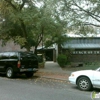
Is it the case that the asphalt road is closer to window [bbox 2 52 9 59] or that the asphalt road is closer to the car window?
the car window

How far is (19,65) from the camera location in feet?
46.8

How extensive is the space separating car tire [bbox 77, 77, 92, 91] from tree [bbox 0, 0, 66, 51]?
585 centimetres

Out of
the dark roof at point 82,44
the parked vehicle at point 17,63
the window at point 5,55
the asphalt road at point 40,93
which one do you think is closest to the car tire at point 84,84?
the asphalt road at point 40,93

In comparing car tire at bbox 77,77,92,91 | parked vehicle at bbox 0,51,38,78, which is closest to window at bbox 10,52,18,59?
parked vehicle at bbox 0,51,38,78

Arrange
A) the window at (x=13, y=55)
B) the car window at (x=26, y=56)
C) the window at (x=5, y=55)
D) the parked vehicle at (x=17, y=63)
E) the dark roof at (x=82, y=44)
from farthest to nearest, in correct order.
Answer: the dark roof at (x=82, y=44) → the window at (x=5, y=55) → the window at (x=13, y=55) → the car window at (x=26, y=56) → the parked vehicle at (x=17, y=63)

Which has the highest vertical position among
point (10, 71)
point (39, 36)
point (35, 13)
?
point (35, 13)

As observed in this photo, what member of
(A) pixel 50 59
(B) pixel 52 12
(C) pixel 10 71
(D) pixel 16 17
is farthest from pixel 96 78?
(A) pixel 50 59

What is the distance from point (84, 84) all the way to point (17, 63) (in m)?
Answer: 5.99

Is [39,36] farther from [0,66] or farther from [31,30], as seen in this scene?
[0,66]

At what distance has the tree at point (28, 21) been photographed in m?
Result: 15.9

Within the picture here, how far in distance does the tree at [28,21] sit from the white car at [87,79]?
5634 mm

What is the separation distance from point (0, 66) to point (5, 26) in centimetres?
633

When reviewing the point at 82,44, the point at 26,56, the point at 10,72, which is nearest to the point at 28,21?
the point at 26,56

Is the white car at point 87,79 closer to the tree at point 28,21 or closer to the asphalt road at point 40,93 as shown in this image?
the asphalt road at point 40,93
